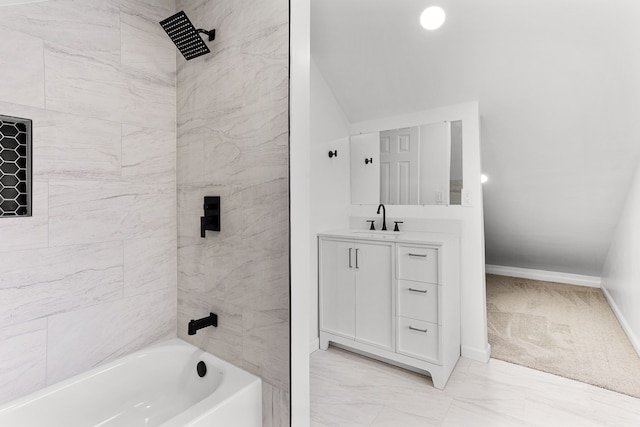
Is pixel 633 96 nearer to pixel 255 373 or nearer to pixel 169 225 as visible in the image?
pixel 255 373

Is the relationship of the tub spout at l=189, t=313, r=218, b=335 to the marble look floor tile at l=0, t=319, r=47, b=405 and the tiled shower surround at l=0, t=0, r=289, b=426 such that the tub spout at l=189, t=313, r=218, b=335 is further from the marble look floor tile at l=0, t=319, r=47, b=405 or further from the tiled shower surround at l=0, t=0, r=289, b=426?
the marble look floor tile at l=0, t=319, r=47, b=405

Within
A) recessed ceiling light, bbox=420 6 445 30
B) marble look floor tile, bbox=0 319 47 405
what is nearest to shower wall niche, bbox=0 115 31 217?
marble look floor tile, bbox=0 319 47 405

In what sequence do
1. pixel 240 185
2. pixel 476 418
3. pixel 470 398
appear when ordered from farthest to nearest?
pixel 470 398 → pixel 476 418 → pixel 240 185

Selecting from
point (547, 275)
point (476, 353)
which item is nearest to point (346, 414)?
point (476, 353)

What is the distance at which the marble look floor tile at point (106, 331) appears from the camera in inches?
54.2

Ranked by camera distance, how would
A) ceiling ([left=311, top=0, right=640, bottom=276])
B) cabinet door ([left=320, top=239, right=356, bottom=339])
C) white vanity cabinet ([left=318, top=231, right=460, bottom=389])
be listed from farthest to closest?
cabinet door ([left=320, top=239, right=356, bottom=339]) < white vanity cabinet ([left=318, top=231, right=460, bottom=389]) < ceiling ([left=311, top=0, right=640, bottom=276])

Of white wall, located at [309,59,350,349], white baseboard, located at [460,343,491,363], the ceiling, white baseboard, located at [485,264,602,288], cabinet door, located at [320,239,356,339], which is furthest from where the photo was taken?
white baseboard, located at [485,264,602,288]

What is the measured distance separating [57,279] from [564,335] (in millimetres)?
3713

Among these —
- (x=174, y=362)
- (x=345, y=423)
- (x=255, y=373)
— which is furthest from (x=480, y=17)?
(x=174, y=362)

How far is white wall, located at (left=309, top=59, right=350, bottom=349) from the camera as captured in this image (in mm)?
2582

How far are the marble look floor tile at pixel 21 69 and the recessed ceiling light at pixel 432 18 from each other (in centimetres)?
206

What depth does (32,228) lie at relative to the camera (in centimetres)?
130

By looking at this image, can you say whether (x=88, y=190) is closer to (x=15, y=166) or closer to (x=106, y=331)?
(x=15, y=166)

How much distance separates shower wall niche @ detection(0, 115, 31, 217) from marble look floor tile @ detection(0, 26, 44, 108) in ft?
0.31
